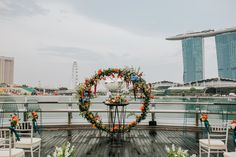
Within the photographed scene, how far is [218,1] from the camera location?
11680 mm

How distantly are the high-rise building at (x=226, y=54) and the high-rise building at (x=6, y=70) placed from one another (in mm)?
72587

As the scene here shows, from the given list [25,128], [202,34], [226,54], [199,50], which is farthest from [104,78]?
[202,34]

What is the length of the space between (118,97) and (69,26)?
788cm

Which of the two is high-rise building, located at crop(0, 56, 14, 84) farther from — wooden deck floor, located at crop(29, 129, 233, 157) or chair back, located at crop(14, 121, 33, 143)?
chair back, located at crop(14, 121, 33, 143)

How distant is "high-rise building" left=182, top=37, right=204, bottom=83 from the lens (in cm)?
9531

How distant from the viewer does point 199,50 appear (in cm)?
9731

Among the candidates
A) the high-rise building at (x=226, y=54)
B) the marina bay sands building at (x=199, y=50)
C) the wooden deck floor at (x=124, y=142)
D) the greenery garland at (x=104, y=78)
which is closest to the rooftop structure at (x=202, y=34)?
the marina bay sands building at (x=199, y=50)

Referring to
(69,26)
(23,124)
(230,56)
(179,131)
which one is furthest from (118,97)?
(230,56)

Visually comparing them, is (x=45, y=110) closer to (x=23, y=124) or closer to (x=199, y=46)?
(x=23, y=124)

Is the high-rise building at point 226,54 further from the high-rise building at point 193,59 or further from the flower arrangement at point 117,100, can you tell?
the flower arrangement at point 117,100

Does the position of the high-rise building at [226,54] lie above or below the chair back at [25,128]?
above

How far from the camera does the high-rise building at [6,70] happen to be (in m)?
65.4

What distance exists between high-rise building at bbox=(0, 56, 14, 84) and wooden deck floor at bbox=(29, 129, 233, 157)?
6706cm

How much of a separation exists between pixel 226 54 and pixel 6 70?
76099 mm
